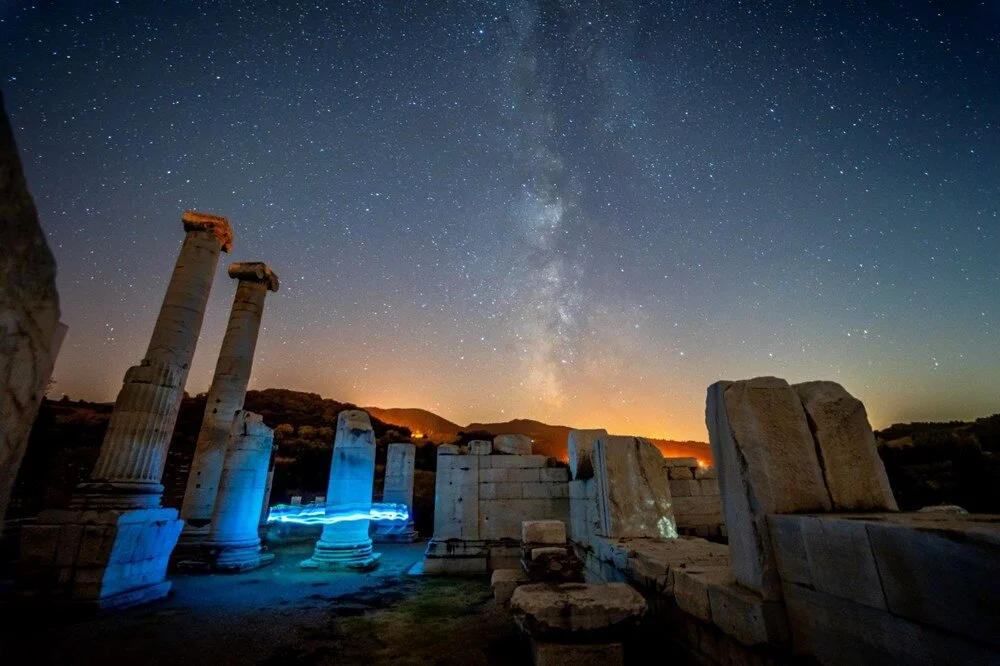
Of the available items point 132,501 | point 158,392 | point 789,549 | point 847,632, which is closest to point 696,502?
point 789,549

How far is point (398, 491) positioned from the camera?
16219mm

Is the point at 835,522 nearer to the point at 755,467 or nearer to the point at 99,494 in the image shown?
the point at 755,467

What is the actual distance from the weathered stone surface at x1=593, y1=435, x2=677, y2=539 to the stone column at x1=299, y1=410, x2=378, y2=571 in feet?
20.5

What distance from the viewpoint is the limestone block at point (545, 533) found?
4.82 meters

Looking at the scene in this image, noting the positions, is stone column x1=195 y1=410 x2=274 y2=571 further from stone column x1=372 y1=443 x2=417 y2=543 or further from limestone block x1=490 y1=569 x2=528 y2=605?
limestone block x1=490 y1=569 x2=528 y2=605

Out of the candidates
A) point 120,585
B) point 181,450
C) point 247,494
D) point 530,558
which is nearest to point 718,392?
point 530,558

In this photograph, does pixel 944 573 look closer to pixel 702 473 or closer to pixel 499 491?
pixel 702 473

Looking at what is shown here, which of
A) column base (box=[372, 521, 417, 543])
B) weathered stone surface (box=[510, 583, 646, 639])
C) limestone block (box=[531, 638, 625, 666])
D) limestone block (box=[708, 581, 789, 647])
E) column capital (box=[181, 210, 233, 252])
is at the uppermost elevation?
column capital (box=[181, 210, 233, 252])

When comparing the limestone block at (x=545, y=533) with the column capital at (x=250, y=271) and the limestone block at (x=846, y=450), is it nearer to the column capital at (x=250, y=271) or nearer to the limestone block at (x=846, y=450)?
the limestone block at (x=846, y=450)

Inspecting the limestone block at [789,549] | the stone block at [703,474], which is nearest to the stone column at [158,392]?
the limestone block at [789,549]

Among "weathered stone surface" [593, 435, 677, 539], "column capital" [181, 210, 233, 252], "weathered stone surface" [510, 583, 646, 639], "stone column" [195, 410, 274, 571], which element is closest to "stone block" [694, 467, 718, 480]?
"weathered stone surface" [593, 435, 677, 539]

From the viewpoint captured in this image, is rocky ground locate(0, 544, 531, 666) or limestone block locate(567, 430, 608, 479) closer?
rocky ground locate(0, 544, 531, 666)

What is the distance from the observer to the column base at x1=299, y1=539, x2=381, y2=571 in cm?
904

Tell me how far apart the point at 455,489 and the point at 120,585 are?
5.60m
